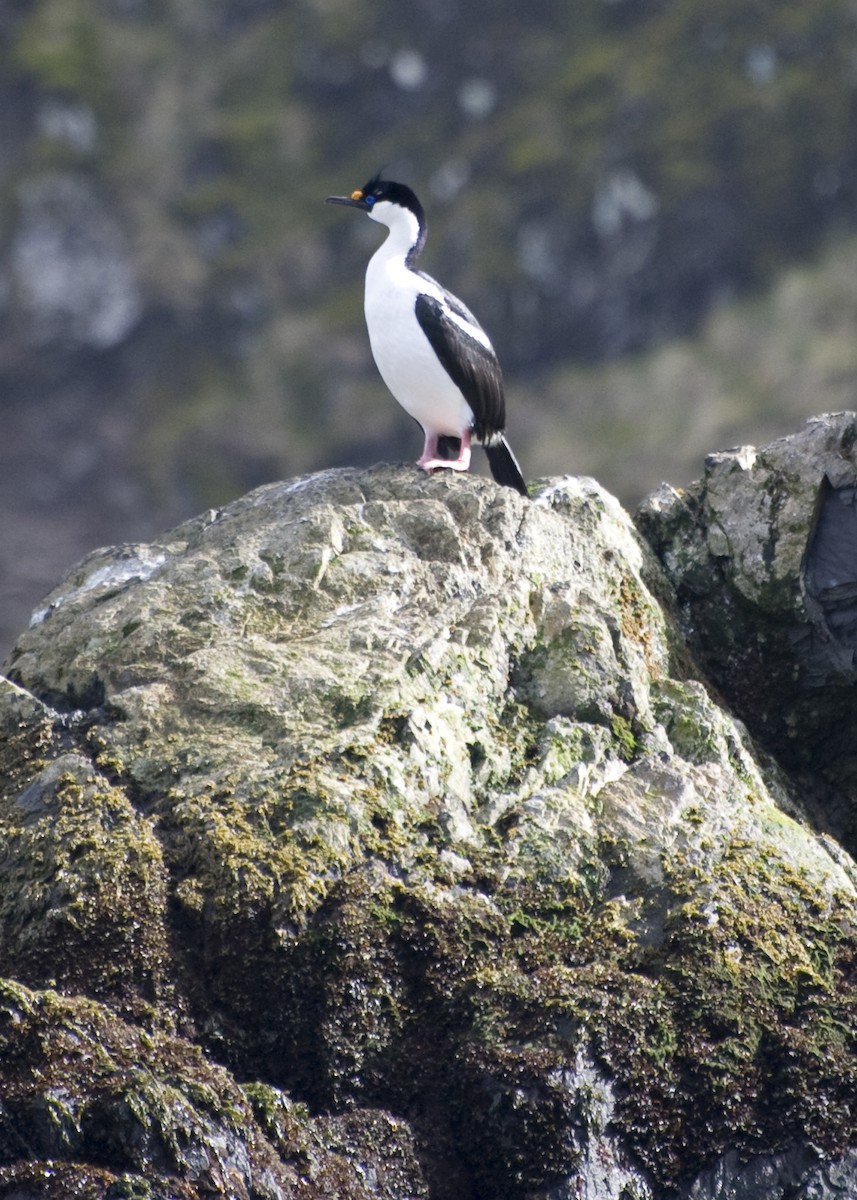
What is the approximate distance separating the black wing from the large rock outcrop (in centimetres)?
263

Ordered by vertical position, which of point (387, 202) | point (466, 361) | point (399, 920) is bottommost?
point (399, 920)

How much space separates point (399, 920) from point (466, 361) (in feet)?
16.4

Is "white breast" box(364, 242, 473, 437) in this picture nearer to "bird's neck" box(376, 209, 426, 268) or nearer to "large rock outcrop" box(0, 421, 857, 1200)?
"bird's neck" box(376, 209, 426, 268)

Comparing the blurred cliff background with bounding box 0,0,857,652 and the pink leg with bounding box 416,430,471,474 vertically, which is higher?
the blurred cliff background with bounding box 0,0,857,652

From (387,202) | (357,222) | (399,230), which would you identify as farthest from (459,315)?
(357,222)

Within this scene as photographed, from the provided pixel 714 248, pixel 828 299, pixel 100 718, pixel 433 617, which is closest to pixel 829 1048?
pixel 433 617

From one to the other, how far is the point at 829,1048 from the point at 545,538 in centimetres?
351

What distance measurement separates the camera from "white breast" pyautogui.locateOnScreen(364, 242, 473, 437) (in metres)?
12.9

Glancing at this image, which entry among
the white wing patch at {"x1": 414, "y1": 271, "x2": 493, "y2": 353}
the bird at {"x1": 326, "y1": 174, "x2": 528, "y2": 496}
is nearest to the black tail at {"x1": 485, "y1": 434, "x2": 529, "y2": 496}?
the bird at {"x1": 326, "y1": 174, "x2": 528, "y2": 496}

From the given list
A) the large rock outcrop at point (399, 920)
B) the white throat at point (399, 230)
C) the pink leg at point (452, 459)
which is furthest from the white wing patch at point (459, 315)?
the large rock outcrop at point (399, 920)

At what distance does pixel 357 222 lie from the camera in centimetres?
7556

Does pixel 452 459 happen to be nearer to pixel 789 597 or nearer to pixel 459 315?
pixel 459 315

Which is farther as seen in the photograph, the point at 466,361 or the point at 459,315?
the point at 459,315

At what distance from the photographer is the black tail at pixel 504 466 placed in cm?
1237
